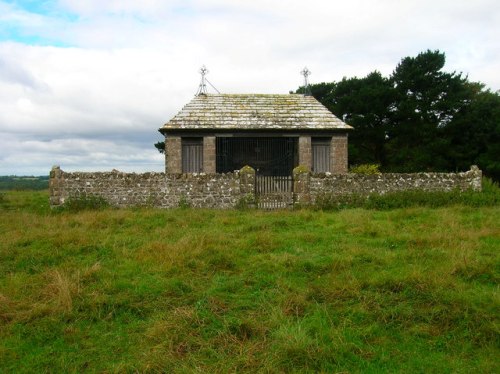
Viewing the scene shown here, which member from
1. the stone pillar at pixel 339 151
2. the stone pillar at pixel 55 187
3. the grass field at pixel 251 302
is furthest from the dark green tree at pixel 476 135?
the stone pillar at pixel 55 187

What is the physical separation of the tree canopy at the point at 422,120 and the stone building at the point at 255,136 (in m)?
Result: 13.1

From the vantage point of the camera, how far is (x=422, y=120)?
3191 cm

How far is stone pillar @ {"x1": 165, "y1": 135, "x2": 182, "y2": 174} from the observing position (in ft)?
62.7

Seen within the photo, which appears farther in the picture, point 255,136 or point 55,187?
point 255,136

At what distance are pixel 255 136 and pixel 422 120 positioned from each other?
18.5 m

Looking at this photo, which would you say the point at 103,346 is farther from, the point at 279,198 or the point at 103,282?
the point at 279,198

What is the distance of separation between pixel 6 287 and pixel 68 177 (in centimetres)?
945

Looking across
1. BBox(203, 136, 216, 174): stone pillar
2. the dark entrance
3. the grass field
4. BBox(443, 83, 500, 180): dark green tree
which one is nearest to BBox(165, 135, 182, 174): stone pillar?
BBox(203, 136, 216, 174): stone pillar

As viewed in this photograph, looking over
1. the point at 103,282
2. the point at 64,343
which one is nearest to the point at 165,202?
the point at 103,282

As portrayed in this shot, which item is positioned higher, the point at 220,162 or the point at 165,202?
the point at 220,162

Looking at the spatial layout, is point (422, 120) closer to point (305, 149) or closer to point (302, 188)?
point (305, 149)

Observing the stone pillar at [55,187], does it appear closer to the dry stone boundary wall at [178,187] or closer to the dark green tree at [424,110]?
the dry stone boundary wall at [178,187]

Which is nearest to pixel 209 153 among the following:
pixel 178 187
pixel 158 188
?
pixel 178 187

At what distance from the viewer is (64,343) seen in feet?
15.0
